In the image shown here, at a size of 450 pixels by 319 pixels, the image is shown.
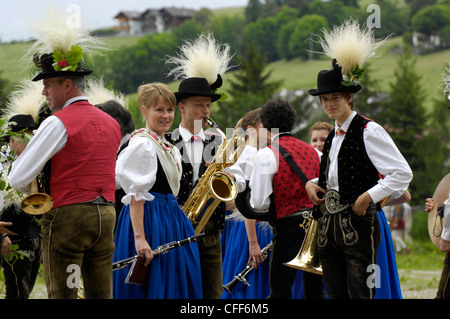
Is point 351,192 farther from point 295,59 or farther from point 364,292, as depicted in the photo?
point 295,59

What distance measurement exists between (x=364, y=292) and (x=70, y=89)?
2.30 m

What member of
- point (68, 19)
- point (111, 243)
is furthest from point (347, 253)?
point (68, 19)

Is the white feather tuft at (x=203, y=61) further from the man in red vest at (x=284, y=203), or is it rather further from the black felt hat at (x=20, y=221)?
the black felt hat at (x=20, y=221)

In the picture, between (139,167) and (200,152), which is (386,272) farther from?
(139,167)

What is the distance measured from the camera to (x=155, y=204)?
499 centimetres

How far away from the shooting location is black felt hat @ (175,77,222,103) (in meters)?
5.79

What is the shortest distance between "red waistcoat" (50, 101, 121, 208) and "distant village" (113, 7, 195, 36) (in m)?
129

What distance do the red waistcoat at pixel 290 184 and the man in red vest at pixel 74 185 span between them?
1.73 metres

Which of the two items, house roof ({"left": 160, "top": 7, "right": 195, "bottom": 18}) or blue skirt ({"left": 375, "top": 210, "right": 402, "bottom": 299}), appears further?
house roof ({"left": 160, "top": 7, "right": 195, "bottom": 18})

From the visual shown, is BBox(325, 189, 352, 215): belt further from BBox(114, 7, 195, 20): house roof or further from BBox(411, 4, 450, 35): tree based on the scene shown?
BBox(114, 7, 195, 20): house roof

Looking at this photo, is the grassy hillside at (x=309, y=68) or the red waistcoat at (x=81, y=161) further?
the grassy hillside at (x=309, y=68)

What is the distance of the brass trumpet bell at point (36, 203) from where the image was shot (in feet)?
13.0

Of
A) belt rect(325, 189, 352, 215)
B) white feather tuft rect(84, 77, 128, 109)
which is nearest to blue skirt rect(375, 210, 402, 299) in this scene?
belt rect(325, 189, 352, 215)

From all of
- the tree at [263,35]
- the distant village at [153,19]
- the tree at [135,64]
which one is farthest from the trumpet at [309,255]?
the distant village at [153,19]
